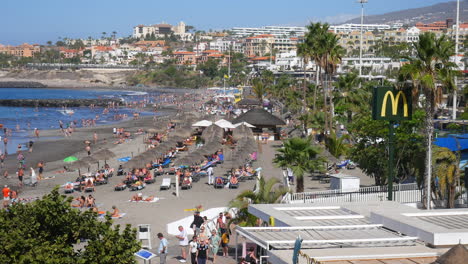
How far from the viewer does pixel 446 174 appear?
54.5 feet

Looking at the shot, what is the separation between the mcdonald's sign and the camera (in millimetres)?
15484

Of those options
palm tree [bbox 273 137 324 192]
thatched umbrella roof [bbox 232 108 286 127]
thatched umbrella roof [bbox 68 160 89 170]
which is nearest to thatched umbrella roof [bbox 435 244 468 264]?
palm tree [bbox 273 137 324 192]

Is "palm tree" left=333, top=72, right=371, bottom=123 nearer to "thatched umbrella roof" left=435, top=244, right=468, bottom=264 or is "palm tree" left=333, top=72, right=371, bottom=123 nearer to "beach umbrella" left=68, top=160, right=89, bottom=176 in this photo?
"beach umbrella" left=68, top=160, right=89, bottom=176

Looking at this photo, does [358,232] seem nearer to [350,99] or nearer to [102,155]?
[102,155]

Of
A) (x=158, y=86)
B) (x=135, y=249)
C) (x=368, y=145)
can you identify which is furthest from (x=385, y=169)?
(x=158, y=86)

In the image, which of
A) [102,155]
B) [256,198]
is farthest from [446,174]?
[102,155]

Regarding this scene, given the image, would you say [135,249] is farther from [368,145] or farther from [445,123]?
[445,123]

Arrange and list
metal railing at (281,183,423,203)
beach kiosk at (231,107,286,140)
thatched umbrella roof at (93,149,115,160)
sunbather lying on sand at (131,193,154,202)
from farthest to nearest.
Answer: beach kiosk at (231,107,286,140), thatched umbrella roof at (93,149,115,160), sunbather lying on sand at (131,193,154,202), metal railing at (281,183,423,203)

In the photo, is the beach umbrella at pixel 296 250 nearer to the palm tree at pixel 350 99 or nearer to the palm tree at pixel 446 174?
the palm tree at pixel 446 174

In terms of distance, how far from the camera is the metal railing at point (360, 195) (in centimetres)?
1610

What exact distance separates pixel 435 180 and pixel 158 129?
28.6 m

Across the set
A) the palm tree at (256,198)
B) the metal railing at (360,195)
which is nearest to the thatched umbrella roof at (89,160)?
the palm tree at (256,198)

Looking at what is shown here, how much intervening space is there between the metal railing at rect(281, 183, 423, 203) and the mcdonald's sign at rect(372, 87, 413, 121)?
226 cm

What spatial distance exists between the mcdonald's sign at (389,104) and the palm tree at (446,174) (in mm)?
2070
